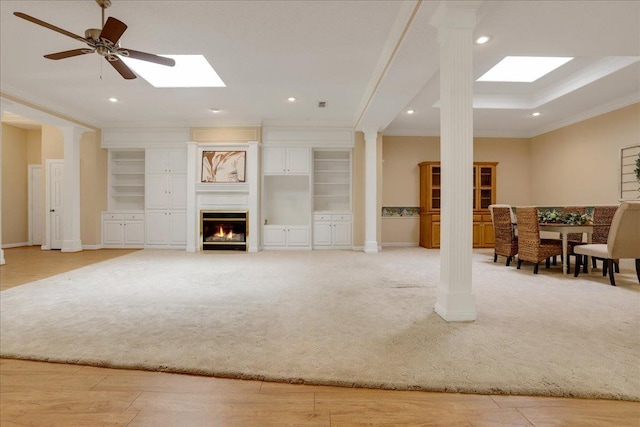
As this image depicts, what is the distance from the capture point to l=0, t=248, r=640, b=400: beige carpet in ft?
5.87

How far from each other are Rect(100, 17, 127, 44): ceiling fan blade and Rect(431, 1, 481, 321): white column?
9.29 feet

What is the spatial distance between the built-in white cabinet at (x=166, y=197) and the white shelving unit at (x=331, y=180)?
3.19m

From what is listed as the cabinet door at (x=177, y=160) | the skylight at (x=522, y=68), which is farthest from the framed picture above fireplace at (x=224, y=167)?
the skylight at (x=522, y=68)

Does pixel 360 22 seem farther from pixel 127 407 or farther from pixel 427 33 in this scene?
pixel 127 407

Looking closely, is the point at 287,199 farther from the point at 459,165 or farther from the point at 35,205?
the point at 35,205

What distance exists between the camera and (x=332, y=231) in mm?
7738

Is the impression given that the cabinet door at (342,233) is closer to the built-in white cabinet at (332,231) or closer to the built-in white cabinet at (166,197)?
the built-in white cabinet at (332,231)

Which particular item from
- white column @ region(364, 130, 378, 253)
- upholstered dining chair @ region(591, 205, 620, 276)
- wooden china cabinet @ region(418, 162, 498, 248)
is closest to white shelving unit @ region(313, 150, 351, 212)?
white column @ region(364, 130, 378, 253)

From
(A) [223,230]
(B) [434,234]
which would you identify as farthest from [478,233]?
(A) [223,230]

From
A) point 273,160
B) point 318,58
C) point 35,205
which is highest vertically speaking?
point 318,58

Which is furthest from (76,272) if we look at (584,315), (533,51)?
(533,51)

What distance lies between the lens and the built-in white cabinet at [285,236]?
7.62m

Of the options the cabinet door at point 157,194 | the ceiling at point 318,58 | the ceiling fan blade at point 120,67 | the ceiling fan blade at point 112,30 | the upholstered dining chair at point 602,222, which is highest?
the ceiling at point 318,58

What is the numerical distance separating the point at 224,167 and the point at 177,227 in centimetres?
190
